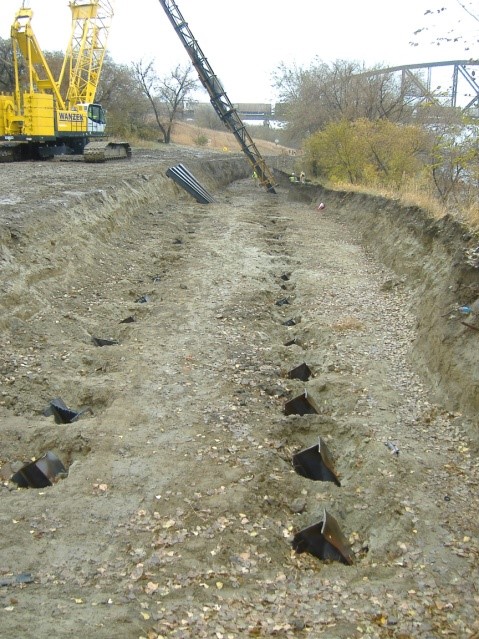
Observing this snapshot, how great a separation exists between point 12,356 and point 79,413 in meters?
1.53

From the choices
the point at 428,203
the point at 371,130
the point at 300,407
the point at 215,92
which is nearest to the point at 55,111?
the point at 215,92

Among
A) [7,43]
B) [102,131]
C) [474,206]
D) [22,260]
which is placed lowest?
[22,260]

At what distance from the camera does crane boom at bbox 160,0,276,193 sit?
2597 cm

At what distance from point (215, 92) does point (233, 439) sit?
24050 mm

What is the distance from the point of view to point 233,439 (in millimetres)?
5977

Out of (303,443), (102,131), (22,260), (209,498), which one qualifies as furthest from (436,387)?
(102,131)

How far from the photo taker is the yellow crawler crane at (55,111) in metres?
23.3

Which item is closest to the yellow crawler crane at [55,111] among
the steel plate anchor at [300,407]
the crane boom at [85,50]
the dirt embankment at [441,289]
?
the crane boom at [85,50]

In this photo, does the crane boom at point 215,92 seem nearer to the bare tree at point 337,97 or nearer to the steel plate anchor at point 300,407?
the bare tree at point 337,97

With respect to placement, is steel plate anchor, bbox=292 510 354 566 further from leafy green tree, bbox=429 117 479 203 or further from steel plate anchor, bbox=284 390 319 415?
leafy green tree, bbox=429 117 479 203

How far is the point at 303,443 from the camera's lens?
6184mm

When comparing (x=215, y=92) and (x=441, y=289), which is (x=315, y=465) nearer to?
(x=441, y=289)

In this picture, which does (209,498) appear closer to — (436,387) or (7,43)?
(436,387)

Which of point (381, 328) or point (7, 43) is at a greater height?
point (7, 43)
